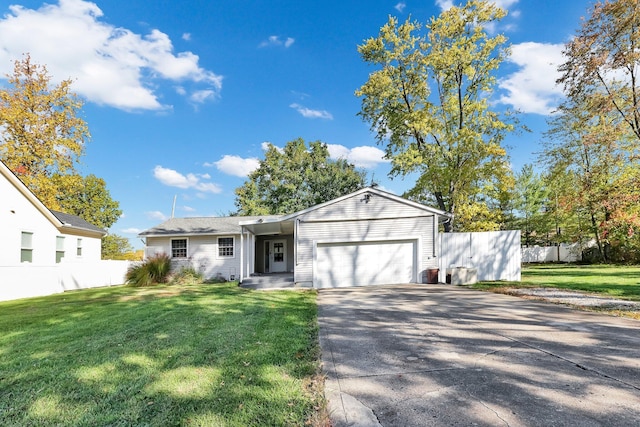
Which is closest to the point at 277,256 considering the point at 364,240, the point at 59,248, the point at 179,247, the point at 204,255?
the point at 204,255

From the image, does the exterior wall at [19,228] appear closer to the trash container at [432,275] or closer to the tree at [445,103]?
the trash container at [432,275]

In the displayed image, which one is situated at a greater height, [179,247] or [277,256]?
[179,247]

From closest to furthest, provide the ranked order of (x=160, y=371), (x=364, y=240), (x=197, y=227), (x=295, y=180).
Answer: (x=160, y=371) < (x=364, y=240) < (x=197, y=227) < (x=295, y=180)

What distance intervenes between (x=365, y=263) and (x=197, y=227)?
10.0 metres

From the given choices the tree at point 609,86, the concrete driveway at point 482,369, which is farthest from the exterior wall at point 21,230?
the tree at point 609,86

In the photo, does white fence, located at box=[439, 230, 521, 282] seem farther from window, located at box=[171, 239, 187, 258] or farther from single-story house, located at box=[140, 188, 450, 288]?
window, located at box=[171, 239, 187, 258]

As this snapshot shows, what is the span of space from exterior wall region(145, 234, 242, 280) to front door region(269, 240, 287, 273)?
2969mm

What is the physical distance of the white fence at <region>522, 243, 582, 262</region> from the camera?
1106 inches

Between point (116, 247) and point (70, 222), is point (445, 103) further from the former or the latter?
point (116, 247)

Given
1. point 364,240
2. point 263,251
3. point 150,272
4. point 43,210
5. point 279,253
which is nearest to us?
point 364,240

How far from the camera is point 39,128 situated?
66.3ft

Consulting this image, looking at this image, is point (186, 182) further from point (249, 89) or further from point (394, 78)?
point (394, 78)

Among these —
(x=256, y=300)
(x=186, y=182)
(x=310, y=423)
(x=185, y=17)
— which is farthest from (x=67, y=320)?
(x=186, y=182)

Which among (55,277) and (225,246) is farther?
(225,246)
